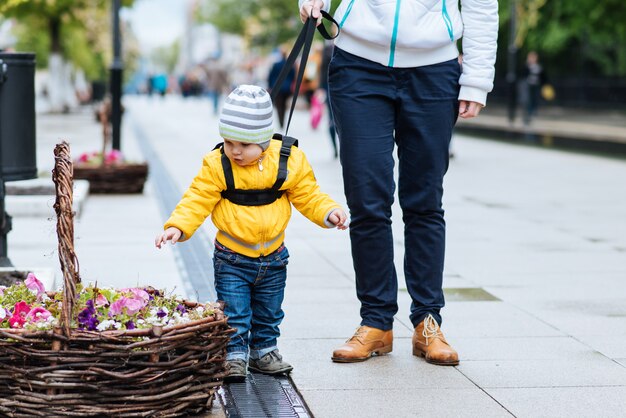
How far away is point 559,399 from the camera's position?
3.97 metres

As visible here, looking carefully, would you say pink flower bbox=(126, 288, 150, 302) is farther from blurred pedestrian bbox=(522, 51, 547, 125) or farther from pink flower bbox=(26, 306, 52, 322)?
blurred pedestrian bbox=(522, 51, 547, 125)

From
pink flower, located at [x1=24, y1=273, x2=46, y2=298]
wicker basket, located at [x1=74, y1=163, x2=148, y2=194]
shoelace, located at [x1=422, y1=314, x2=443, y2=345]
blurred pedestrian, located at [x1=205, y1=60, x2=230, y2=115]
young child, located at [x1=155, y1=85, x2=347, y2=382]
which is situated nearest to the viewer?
pink flower, located at [x1=24, y1=273, x2=46, y2=298]

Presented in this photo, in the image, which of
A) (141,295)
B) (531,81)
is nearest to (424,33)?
(141,295)

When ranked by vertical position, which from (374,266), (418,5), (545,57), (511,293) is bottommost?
(545,57)

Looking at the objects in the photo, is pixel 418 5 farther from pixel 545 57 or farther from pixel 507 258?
pixel 545 57

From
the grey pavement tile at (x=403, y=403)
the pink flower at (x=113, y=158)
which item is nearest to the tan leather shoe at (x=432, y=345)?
the grey pavement tile at (x=403, y=403)

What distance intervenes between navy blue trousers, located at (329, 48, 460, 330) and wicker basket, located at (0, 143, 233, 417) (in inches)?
44.8

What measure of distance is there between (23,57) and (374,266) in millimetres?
2720

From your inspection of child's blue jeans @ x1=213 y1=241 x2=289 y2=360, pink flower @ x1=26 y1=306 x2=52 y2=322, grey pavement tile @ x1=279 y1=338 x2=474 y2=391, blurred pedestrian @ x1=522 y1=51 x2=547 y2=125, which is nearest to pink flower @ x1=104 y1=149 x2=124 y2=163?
grey pavement tile @ x1=279 y1=338 x2=474 y2=391

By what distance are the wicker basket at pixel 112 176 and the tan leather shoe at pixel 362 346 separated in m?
6.38

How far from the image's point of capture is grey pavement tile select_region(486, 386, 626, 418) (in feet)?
12.4

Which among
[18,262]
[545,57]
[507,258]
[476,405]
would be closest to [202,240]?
[18,262]

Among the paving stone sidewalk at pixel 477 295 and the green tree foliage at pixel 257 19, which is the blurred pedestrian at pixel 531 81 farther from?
the paving stone sidewalk at pixel 477 295

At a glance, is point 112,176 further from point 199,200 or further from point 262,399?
point 262,399
